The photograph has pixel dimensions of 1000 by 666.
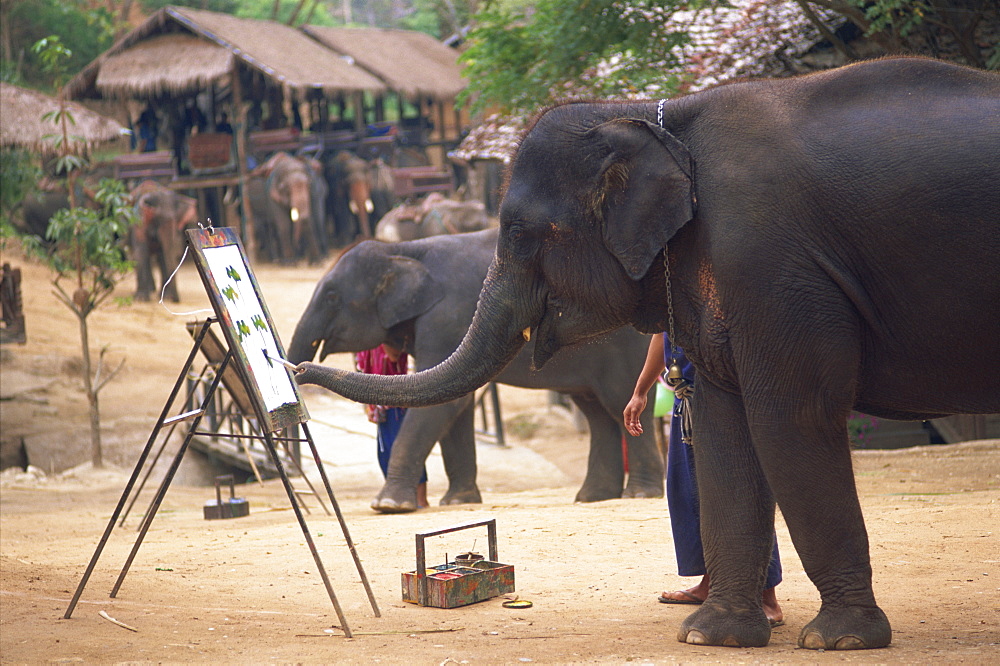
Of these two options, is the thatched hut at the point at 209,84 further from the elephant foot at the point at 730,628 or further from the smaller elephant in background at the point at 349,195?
the elephant foot at the point at 730,628

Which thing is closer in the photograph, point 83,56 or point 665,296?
point 665,296

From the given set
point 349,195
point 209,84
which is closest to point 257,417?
point 209,84

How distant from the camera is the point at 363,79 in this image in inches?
1154

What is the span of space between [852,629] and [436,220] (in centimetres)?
1554

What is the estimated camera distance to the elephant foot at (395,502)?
26.6ft

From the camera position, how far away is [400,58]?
33500 mm

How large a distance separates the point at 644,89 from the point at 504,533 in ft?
20.2

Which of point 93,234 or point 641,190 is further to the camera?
point 93,234

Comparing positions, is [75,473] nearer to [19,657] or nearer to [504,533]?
[504,533]

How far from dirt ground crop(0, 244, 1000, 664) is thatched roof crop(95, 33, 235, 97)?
663 inches

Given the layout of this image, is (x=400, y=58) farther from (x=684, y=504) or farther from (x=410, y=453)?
(x=684, y=504)

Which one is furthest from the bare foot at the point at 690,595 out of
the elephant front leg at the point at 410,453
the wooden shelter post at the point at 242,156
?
the wooden shelter post at the point at 242,156

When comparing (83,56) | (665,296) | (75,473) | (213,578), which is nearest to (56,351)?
(75,473)

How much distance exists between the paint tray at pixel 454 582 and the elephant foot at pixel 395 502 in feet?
9.69
